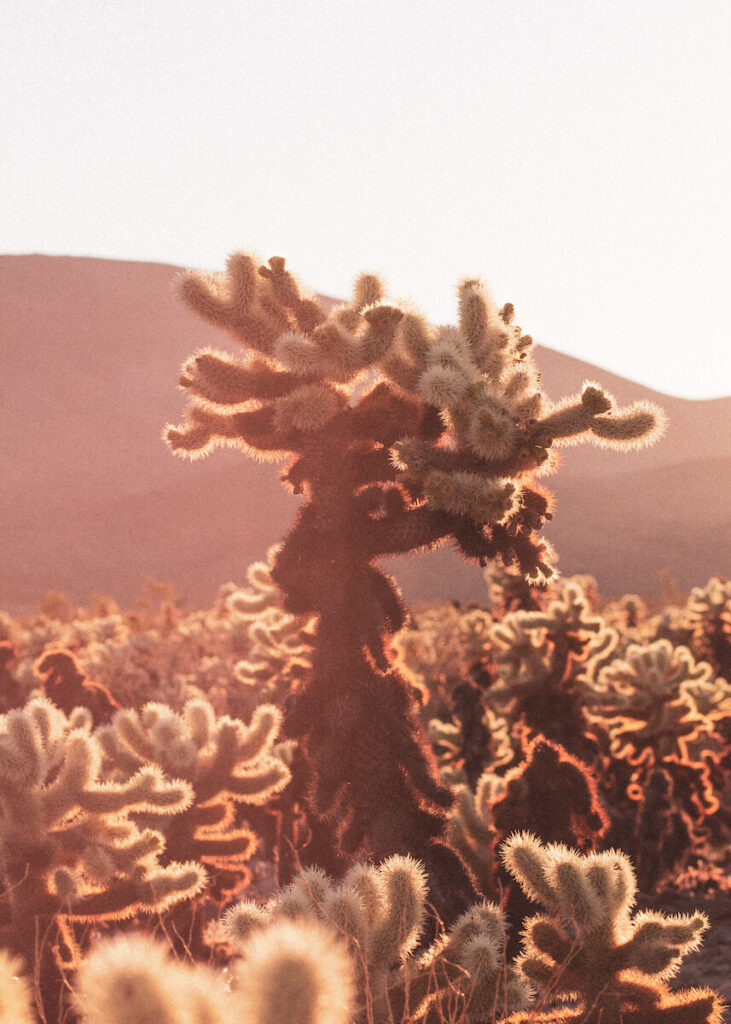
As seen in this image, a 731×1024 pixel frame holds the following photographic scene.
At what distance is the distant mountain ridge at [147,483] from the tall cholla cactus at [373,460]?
1402 inches

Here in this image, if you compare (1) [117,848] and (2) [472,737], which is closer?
(1) [117,848]

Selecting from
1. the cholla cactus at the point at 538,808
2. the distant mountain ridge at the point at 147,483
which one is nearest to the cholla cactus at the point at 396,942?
the cholla cactus at the point at 538,808

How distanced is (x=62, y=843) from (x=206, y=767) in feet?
4.15

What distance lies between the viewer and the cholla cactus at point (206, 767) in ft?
15.8

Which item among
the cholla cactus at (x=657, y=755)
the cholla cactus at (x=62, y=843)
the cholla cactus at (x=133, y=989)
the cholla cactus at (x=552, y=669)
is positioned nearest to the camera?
the cholla cactus at (x=133, y=989)

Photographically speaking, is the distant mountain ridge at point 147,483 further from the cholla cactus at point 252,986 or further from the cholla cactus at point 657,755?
the cholla cactus at point 252,986

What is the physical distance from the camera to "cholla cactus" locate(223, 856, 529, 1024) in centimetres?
249

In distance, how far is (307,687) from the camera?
4.18m

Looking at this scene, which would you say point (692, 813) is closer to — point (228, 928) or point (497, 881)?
point (497, 881)

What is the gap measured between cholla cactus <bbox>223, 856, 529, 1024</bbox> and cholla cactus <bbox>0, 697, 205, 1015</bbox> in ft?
3.80

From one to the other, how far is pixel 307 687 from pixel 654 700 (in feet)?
11.8

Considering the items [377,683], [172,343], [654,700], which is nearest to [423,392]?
[377,683]

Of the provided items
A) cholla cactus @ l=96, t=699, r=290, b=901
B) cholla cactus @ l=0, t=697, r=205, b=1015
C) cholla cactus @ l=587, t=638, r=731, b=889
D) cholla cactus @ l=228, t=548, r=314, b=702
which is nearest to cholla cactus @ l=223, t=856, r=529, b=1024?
A: cholla cactus @ l=0, t=697, r=205, b=1015

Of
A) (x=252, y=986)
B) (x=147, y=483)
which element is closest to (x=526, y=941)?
(x=252, y=986)
